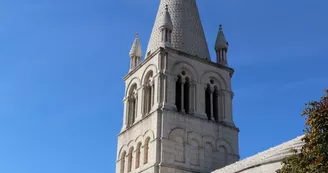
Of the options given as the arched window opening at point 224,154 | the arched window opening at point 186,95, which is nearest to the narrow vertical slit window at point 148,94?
the arched window opening at point 186,95

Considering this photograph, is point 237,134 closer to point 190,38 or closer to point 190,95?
point 190,95

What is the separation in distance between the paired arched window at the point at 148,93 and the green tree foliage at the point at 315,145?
20.5 metres

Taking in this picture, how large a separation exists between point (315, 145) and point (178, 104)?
20962 millimetres

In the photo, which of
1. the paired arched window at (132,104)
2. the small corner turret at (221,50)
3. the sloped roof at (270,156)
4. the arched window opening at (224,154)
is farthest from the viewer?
the small corner turret at (221,50)

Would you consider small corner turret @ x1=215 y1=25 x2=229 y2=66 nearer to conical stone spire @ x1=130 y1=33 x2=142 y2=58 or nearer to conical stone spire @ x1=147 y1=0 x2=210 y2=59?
conical stone spire @ x1=147 y1=0 x2=210 y2=59

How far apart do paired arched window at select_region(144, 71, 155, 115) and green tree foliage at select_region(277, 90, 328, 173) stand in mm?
20484

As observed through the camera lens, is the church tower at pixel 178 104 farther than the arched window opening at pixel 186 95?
No

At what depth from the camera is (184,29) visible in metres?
39.4

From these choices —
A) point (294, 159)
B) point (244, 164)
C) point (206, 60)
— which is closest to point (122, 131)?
point (206, 60)

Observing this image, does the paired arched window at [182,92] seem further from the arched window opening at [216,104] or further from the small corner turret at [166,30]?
the small corner turret at [166,30]

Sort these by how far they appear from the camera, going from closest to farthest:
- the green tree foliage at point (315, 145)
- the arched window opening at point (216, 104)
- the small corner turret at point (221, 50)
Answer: the green tree foliage at point (315, 145)
the arched window opening at point (216, 104)
the small corner turret at point (221, 50)

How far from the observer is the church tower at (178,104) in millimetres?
34188

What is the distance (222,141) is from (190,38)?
26.6 feet

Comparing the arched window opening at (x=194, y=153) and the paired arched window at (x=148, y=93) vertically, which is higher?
the paired arched window at (x=148, y=93)
